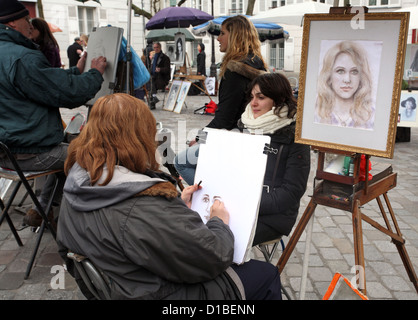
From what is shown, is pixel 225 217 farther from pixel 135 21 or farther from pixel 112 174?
pixel 135 21

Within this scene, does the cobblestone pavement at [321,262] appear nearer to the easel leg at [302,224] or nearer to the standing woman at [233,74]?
the easel leg at [302,224]

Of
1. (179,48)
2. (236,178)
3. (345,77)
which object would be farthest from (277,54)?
(236,178)

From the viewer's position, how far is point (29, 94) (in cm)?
259

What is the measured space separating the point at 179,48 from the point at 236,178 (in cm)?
996

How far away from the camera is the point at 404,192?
4.49 meters

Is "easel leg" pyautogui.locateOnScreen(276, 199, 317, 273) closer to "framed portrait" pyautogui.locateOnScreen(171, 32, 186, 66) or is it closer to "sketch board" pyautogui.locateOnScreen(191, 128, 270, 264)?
"sketch board" pyautogui.locateOnScreen(191, 128, 270, 264)

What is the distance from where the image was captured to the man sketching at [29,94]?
255 cm

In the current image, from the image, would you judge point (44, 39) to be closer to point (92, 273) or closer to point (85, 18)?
point (92, 273)

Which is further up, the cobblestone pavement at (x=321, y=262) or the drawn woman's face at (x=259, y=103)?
the drawn woman's face at (x=259, y=103)

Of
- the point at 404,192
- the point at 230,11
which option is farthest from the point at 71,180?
the point at 230,11

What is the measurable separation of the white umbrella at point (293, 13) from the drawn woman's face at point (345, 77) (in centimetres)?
702

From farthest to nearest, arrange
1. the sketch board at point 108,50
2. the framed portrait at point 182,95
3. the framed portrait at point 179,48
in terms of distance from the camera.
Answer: the framed portrait at point 179,48, the framed portrait at point 182,95, the sketch board at point 108,50

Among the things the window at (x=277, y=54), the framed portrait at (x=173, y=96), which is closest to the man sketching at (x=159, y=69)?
the framed portrait at (x=173, y=96)

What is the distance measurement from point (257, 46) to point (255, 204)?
72.6 inches
